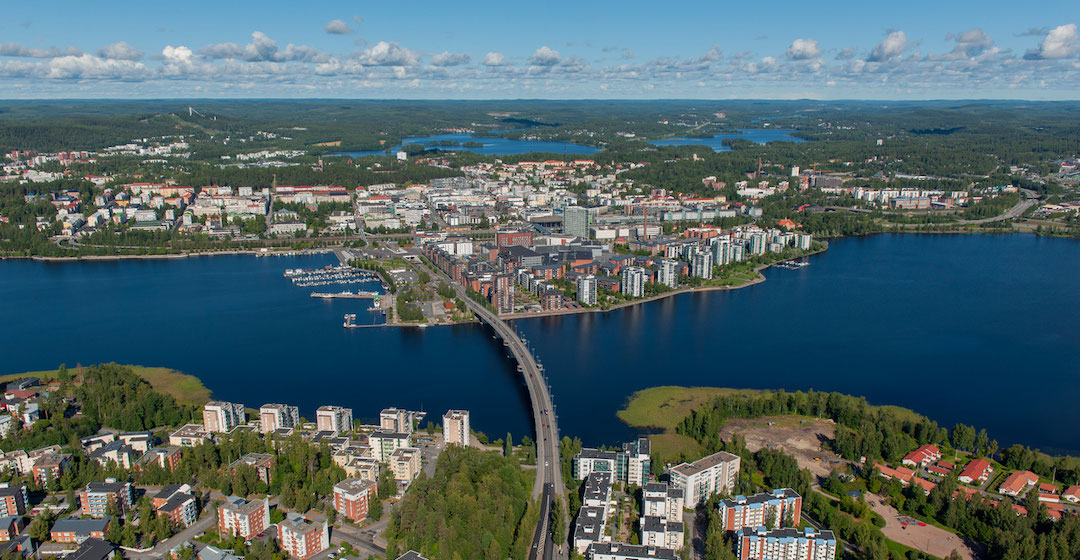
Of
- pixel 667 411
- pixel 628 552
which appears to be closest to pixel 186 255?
pixel 667 411

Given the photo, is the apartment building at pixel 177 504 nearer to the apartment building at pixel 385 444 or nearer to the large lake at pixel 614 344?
the apartment building at pixel 385 444

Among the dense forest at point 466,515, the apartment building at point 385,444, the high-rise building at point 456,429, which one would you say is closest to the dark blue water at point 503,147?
the high-rise building at point 456,429

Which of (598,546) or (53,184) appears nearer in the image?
(598,546)

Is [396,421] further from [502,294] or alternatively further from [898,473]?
[502,294]

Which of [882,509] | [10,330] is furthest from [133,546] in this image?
[10,330]

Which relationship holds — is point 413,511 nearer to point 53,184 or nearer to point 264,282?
point 264,282
